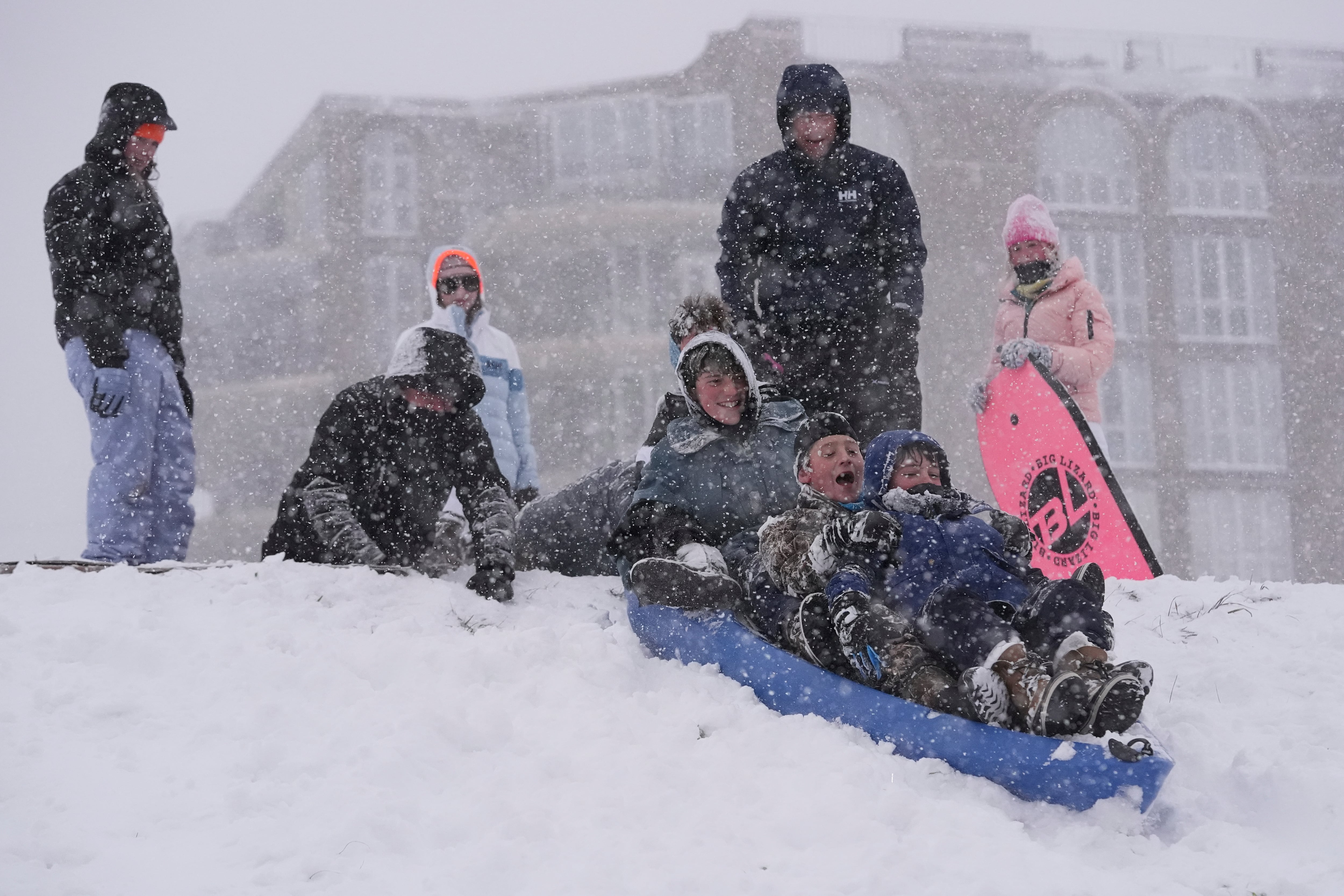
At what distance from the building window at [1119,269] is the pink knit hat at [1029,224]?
15854 millimetres

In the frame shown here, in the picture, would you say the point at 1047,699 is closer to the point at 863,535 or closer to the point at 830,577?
the point at 863,535

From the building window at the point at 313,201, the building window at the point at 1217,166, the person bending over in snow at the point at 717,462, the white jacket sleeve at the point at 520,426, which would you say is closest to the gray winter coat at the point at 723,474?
the person bending over in snow at the point at 717,462

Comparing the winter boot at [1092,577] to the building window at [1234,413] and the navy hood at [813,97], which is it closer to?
the navy hood at [813,97]

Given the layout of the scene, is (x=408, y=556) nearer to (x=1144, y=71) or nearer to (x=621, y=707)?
(x=621, y=707)

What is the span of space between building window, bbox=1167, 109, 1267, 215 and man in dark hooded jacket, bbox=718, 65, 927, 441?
18970 millimetres

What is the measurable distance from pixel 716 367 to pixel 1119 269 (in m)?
19.0

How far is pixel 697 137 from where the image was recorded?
21125mm

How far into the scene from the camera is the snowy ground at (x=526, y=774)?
240 centimetres

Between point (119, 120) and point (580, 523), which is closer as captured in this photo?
point (119, 120)

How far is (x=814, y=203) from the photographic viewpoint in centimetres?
501

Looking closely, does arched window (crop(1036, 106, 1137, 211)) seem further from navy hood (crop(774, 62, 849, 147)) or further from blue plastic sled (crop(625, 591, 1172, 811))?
blue plastic sled (crop(625, 591, 1172, 811))

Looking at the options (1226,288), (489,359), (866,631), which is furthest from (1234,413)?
(866,631)

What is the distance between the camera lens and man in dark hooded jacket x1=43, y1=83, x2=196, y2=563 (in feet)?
15.6

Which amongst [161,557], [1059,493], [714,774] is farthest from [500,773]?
[1059,493]
